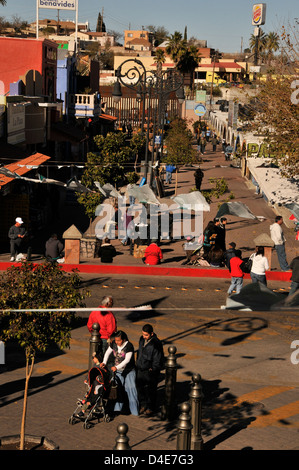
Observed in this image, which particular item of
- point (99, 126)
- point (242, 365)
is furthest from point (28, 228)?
point (99, 126)

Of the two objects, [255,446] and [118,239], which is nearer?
[255,446]

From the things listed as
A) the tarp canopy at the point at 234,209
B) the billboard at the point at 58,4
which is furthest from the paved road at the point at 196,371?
the billboard at the point at 58,4

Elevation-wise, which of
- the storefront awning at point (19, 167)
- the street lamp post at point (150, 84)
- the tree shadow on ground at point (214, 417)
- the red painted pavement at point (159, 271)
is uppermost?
the street lamp post at point (150, 84)

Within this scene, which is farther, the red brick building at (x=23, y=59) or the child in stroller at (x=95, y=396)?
the red brick building at (x=23, y=59)

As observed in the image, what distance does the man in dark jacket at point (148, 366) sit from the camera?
37.3 ft

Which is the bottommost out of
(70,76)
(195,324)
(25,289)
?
(195,324)

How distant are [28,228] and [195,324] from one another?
1153 cm

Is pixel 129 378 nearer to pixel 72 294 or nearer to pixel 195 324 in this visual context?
pixel 72 294

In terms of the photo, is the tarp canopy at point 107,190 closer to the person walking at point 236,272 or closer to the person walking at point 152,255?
the person walking at point 152,255

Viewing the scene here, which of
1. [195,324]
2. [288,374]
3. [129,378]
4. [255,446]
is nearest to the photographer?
[255,446]

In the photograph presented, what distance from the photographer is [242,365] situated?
13.8 meters

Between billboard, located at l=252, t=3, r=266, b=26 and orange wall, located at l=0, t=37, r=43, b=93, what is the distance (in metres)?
93.0

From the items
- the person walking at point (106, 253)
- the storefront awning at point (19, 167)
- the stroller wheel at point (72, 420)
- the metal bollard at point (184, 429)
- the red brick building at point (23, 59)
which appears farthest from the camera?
the red brick building at point (23, 59)

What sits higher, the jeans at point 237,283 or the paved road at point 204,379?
the jeans at point 237,283
